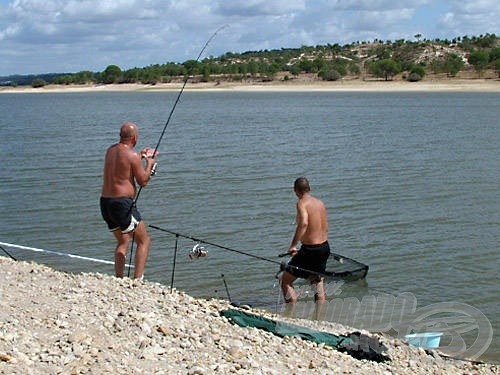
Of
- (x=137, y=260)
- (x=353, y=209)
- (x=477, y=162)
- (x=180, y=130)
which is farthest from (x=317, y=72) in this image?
(x=137, y=260)

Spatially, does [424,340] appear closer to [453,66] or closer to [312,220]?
[312,220]

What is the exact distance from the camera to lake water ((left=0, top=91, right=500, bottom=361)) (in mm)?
10516

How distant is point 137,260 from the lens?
8.15m

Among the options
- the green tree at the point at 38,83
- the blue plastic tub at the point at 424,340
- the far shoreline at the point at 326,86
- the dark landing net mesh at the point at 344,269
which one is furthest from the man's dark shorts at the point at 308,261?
the green tree at the point at 38,83

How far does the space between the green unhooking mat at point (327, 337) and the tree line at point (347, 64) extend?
9529cm

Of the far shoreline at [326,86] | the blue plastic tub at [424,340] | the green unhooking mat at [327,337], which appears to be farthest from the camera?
the far shoreline at [326,86]

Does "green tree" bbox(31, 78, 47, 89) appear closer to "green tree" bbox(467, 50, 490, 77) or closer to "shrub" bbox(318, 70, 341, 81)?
"shrub" bbox(318, 70, 341, 81)

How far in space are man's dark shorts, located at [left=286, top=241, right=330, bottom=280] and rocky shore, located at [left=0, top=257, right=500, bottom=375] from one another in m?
1.32

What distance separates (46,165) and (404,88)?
8651cm

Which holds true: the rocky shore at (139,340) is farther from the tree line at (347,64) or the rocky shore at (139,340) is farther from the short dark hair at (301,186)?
the tree line at (347,64)

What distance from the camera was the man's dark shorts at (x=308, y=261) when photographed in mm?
8797

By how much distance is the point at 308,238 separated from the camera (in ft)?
28.7

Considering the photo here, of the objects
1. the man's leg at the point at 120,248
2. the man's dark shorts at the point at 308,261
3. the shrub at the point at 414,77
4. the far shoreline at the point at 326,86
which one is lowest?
the man's dark shorts at the point at 308,261

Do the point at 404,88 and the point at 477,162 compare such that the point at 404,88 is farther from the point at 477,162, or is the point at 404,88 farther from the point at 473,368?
the point at 473,368
